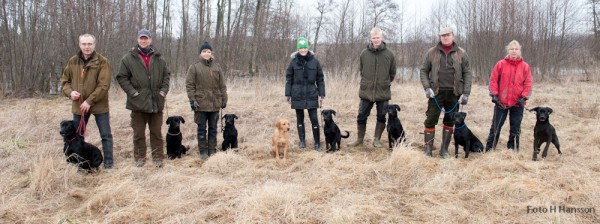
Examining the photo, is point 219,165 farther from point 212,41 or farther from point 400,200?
point 212,41

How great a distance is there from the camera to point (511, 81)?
202 inches

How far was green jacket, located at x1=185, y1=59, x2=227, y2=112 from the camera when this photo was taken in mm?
5070

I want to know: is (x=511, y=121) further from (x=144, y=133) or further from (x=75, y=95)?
(x=75, y=95)

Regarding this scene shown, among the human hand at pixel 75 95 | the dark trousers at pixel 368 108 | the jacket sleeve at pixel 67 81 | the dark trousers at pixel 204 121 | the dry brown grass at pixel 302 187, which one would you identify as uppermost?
the jacket sleeve at pixel 67 81

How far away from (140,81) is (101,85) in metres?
0.43

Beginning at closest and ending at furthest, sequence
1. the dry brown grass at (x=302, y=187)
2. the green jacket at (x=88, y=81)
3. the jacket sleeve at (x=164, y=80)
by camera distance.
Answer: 1. the dry brown grass at (x=302, y=187)
2. the green jacket at (x=88, y=81)
3. the jacket sleeve at (x=164, y=80)

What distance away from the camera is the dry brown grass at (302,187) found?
317 cm

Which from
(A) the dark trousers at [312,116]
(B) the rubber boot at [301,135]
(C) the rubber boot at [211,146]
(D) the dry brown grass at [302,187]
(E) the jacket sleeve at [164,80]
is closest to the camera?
(D) the dry brown grass at [302,187]

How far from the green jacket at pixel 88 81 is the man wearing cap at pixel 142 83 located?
21cm

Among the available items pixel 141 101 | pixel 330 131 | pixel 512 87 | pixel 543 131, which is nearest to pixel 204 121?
pixel 141 101

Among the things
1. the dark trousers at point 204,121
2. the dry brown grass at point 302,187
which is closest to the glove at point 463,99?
the dry brown grass at point 302,187

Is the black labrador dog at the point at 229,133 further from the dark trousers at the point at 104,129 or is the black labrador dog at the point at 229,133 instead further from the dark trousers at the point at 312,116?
the dark trousers at the point at 104,129

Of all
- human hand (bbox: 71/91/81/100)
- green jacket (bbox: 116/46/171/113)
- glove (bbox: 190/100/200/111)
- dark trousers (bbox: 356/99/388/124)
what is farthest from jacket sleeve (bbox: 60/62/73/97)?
dark trousers (bbox: 356/99/388/124)

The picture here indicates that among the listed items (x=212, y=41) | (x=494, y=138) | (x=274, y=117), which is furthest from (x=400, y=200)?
(x=212, y=41)
